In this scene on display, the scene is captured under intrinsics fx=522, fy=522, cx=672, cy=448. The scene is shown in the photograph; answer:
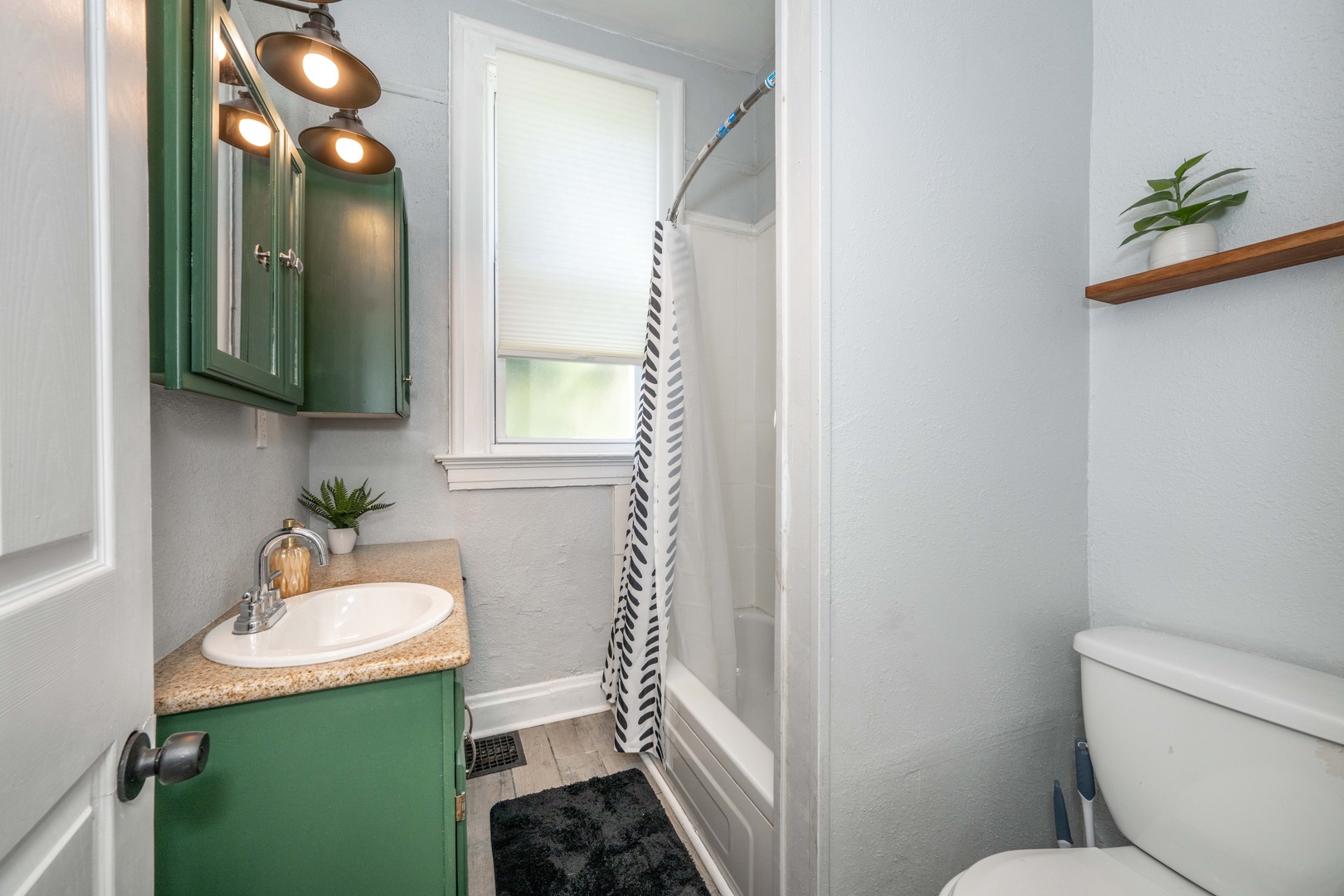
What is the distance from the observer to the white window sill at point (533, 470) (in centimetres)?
184

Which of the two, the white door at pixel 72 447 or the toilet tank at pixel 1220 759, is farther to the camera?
the toilet tank at pixel 1220 759

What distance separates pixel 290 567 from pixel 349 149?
1065mm

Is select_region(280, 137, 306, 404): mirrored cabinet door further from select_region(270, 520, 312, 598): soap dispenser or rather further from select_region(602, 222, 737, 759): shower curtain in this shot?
select_region(602, 222, 737, 759): shower curtain

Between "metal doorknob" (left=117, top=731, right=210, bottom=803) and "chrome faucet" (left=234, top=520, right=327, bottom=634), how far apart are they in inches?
19.4

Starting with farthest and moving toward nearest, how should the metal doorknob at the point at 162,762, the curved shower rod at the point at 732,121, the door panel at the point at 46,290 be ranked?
1. the curved shower rod at the point at 732,121
2. the metal doorknob at the point at 162,762
3. the door panel at the point at 46,290

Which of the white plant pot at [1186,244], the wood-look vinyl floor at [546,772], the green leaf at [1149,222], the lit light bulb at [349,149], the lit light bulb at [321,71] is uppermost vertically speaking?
the lit light bulb at [349,149]

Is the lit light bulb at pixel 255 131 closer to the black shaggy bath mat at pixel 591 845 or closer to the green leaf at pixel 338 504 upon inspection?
the green leaf at pixel 338 504

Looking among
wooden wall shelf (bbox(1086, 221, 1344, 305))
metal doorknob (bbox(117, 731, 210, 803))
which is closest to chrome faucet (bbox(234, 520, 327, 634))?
metal doorknob (bbox(117, 731, 210, 803))

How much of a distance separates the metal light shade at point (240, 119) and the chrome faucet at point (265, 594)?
2.25 feet

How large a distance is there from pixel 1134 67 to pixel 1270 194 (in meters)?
0.40

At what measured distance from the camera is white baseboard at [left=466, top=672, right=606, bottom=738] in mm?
1883

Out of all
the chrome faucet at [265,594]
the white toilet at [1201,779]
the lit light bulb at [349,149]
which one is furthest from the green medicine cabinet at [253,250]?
the white toilet at [1201,779]

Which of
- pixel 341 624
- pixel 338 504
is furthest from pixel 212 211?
pixel 338 504

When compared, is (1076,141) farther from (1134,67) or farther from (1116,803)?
(1116,803)
